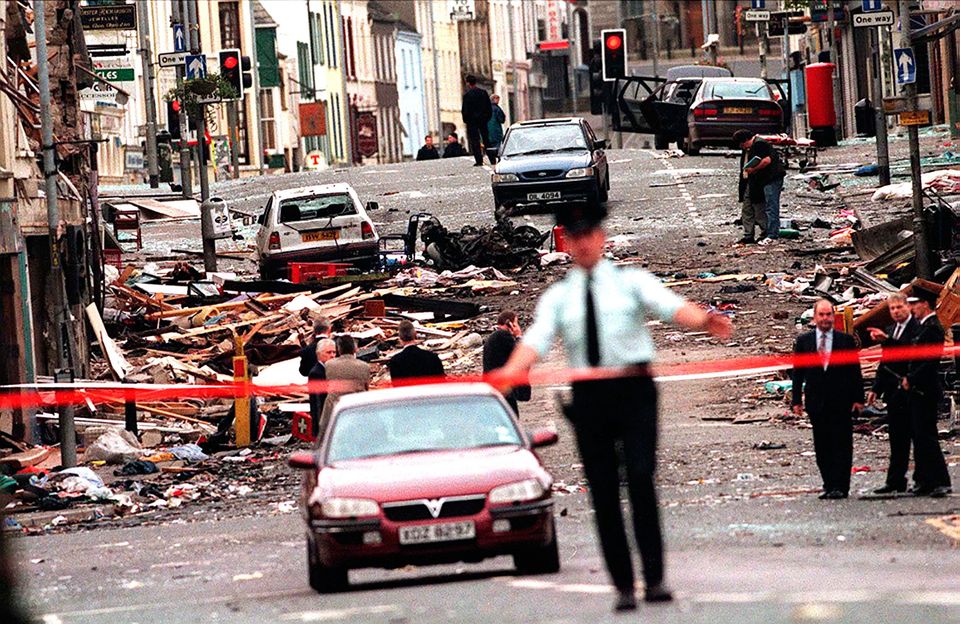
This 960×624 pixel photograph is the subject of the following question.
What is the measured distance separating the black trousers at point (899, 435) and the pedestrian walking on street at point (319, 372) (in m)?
6.39

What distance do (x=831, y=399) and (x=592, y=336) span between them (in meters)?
7.33

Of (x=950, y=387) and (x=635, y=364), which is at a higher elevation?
(x=635, y=364)

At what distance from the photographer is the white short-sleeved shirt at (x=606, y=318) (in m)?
10.6

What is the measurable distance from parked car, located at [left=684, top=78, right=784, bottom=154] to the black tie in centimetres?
3775

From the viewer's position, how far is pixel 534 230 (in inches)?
1479

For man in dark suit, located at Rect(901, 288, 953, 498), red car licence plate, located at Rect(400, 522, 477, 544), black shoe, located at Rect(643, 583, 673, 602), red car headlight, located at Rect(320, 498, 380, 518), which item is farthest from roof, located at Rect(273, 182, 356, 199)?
black shoe, located at Rect(643, 583, 673, 602)

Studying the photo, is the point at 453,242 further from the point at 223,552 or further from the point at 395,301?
the point at 223,552

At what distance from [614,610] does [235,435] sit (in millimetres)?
15746

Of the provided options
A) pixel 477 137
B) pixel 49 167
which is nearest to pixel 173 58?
Result: pixel 477 137

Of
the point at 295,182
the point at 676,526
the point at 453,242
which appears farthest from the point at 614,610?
the point at 295,182

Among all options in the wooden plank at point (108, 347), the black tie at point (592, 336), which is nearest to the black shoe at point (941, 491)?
the black tie at point (592, 336)

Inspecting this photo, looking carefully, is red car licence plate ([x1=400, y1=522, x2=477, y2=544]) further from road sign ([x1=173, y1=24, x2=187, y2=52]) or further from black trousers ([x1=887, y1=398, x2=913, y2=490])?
road sign ([x1=173, y1=24, x2=187, y2=52])

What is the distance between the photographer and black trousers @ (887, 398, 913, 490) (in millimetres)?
17516

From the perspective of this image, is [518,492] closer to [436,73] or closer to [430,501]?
[430,501]
